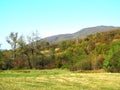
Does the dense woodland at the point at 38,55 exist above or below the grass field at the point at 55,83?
above

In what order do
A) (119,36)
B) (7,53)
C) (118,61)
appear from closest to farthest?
(118,61), (7,53), (119,36)

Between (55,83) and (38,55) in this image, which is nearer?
(55,83)

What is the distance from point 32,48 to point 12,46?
5349mm

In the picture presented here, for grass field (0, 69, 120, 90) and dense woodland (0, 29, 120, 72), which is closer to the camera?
grass field (0, 69, 120, 90)

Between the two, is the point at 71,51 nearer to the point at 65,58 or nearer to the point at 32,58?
the point at 65,58

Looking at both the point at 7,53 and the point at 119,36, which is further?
the point at 119,36

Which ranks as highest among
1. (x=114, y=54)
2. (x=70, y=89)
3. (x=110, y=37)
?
(x=110, y=37)

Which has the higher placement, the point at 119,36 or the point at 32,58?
the point at 119,36

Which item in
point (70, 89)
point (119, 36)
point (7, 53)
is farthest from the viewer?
point (119, 36)

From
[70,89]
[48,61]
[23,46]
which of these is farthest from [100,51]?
[70,89]

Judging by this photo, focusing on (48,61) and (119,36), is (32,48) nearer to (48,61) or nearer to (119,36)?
(48,61)

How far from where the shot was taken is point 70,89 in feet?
71.8

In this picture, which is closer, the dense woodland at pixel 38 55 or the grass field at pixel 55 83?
the grass field at pixel 55 83

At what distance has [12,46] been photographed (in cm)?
7450
